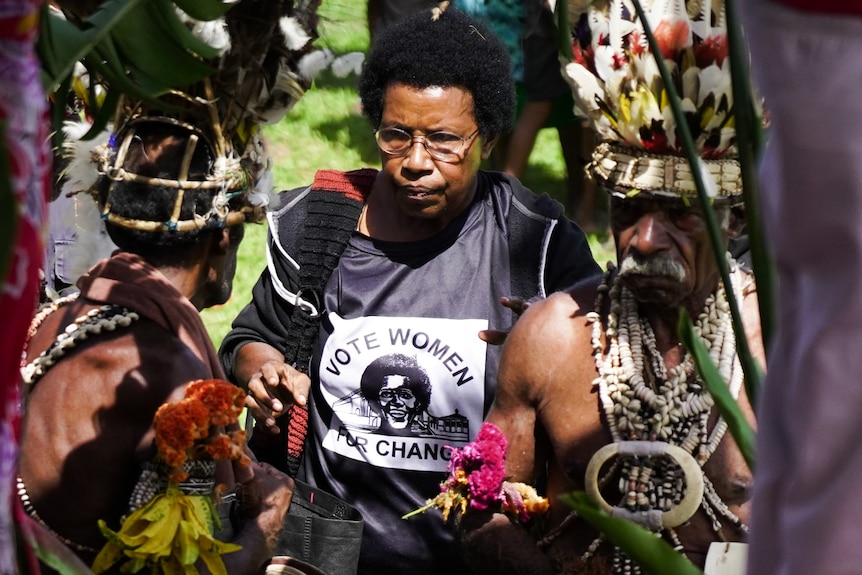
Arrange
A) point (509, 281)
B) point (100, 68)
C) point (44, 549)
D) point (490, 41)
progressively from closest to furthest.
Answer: point (44, 549)
point (100, 68)
point (509, 281)
point (490, 41)

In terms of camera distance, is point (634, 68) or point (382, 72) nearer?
point (634, 68)

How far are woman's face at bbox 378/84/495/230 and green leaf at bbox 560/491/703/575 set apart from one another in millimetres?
1908

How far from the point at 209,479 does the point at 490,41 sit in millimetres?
1734

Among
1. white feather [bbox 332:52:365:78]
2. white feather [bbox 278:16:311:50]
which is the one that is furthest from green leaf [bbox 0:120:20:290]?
white feather [bbox 332:52:365:78]

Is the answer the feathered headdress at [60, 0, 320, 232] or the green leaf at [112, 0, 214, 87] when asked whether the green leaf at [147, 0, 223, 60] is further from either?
the feathered headdress at [60, 0, 320, 232]

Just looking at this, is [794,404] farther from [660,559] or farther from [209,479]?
[209,479]

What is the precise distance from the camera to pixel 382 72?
3.63 meters

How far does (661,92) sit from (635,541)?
127 centimetres

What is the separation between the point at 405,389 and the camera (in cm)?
326

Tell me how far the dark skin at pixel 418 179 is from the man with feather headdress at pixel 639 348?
2.36 feet

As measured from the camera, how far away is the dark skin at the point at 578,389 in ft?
8.74

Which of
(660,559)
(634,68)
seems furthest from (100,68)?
(660,559)

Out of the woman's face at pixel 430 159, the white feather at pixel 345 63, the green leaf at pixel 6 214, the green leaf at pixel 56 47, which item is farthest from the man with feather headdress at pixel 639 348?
the white feather at pixel 345 63

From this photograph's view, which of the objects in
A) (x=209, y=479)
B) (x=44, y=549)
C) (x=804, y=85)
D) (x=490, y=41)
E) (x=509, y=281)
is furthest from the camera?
(x=490, y=41)
